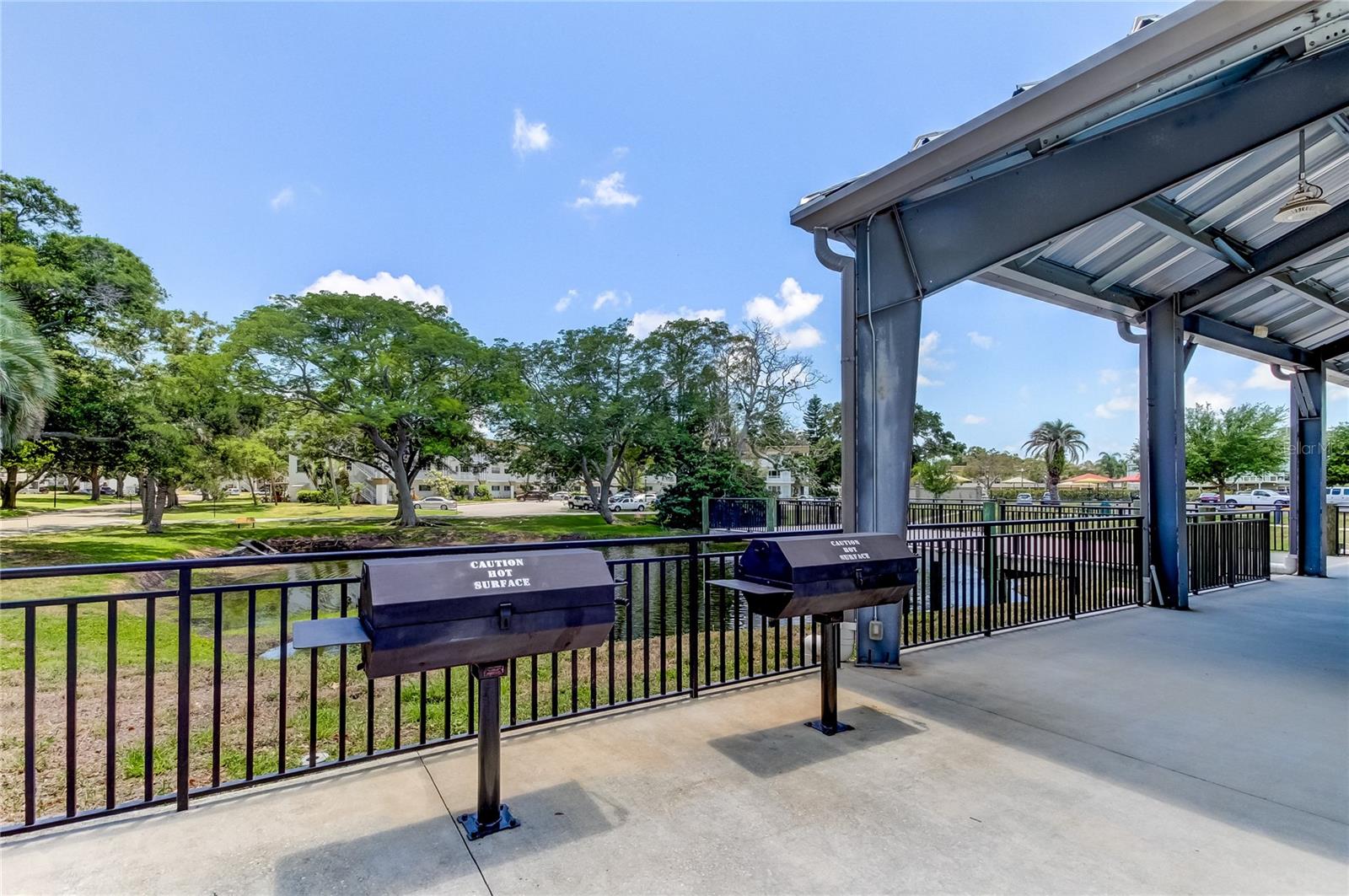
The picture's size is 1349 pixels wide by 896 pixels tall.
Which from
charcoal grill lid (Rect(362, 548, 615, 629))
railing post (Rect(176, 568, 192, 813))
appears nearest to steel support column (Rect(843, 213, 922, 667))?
charcoal grill lid (Rect(362, 548, 615, 629))

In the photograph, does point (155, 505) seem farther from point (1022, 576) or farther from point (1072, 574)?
point (1072, 574)

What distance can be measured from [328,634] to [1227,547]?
9.01 m

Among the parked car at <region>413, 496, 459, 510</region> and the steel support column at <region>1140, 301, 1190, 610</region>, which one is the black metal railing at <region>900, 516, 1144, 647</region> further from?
the parked car at <region>413, 496, 459, 510</region>

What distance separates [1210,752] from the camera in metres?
2.71

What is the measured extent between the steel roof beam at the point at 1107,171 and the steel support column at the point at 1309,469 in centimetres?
669

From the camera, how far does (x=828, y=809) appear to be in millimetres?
2230

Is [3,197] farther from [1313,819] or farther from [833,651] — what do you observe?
[1313,819]

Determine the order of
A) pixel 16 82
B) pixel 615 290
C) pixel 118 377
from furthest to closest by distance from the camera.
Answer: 1. pixel 615 290
2. pixel 118 377
3. pixel 16 82

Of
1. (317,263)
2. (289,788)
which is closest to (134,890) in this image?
(289,788)

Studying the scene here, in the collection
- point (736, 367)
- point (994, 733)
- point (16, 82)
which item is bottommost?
point (994, 733)

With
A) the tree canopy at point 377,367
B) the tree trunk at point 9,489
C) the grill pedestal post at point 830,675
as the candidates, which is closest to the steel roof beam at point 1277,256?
the grill pedestal post at point 830,675

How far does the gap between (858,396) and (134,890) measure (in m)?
3.89

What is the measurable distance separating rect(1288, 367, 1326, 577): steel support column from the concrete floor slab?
19.5 ft

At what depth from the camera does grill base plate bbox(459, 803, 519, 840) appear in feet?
6.72
